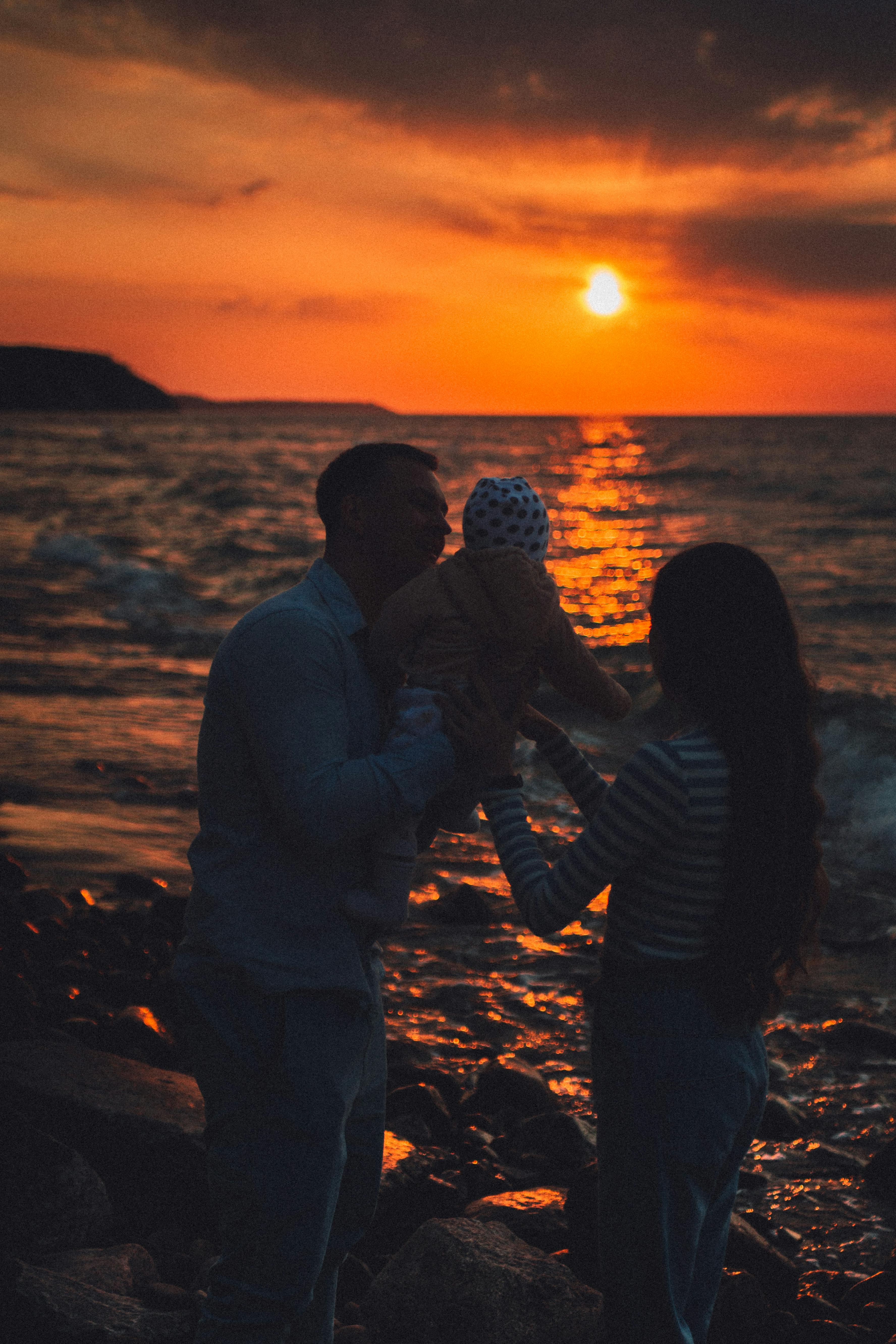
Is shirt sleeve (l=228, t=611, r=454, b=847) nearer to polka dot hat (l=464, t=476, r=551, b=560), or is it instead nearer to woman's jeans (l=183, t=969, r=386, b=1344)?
woman's jeans (l=183, t=969, r=386, b=1344)

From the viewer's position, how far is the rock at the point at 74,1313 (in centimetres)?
279

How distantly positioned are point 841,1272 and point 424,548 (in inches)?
117

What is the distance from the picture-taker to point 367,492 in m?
2.57

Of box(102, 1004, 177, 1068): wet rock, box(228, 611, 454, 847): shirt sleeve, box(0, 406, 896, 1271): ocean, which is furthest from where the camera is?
box(0, 406, 896, 1271): ocean

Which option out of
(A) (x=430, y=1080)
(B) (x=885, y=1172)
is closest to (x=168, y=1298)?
(A) (x=430, y=1080)

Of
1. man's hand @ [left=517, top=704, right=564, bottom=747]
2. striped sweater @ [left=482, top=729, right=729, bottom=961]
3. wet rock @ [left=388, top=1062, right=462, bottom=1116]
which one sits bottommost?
wet rock @ [left=388, top=1062, right=462, bottom=1116]

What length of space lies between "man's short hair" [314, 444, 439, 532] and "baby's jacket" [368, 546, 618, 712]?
10.1 inches

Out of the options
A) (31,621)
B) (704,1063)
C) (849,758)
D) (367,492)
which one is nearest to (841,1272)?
(704,1063)

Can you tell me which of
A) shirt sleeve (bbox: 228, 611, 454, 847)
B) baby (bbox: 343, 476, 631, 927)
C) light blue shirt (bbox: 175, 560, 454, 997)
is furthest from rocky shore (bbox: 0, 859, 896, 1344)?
shirt sleeve (bbox: 228, 611, 454, 847)

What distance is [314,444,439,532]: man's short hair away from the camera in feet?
8.46

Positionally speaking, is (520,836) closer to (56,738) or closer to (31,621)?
(56,738)

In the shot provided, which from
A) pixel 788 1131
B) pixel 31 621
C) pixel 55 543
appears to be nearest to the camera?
pixel 788 1131

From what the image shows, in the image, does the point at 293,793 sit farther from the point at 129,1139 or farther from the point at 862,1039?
the point at 862,1039

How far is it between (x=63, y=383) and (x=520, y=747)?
164 metres
